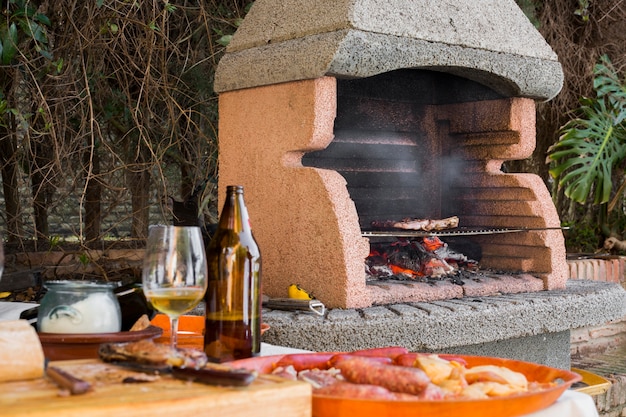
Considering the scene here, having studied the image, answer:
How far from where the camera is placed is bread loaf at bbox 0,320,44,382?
1.27 metres

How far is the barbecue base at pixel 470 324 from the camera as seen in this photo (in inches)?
138

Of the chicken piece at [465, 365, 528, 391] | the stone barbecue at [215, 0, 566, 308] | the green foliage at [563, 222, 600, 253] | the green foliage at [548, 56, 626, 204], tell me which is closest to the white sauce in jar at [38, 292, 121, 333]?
the chicken piece at [465, 365, 528, 391]

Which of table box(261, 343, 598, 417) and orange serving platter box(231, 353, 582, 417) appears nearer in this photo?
orange serving platter box(231, 353, 582, 417)

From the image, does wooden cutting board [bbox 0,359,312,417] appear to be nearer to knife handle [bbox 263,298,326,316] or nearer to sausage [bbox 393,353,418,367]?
sausage [bbox 393,353,418,367]

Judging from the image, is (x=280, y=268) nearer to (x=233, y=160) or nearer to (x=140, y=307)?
(x=233, y=160)

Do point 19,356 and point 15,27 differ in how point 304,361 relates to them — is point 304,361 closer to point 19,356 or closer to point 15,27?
point 19,356

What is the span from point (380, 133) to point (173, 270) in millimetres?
3485

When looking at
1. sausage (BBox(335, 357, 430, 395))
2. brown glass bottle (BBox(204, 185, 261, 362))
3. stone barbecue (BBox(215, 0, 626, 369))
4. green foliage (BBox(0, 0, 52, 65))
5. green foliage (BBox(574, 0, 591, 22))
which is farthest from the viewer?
green foliage (BBox(574, 0, 591, 22))

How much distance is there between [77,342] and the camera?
62.2 inches

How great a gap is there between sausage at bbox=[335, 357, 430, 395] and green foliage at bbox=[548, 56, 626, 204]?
630 cm

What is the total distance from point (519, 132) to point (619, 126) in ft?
12.2

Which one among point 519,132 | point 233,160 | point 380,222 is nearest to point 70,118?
point 233,160

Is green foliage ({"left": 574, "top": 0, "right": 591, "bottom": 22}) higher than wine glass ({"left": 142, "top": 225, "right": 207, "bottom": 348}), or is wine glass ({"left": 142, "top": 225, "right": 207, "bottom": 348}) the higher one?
green foliage ({"left": 574, "top": 0, "right": 591, "bottom": 22})

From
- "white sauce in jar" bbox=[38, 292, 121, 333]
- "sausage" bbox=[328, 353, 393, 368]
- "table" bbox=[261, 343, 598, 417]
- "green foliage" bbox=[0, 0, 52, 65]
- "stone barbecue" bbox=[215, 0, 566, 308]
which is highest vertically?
"green foliage" bbox=[0, 0, 52, 65]
